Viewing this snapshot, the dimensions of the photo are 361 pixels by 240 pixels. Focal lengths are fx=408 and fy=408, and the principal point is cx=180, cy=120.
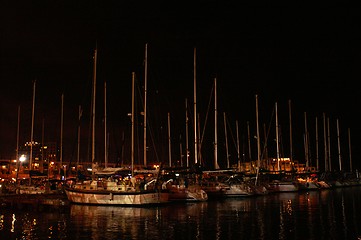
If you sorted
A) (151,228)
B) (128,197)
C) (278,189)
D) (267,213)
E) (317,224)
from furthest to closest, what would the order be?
1. (278,189)
2. (128,197)
3. (267,213)
4. (317,224)
5. (151,228)

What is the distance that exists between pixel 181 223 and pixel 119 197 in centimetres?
1391

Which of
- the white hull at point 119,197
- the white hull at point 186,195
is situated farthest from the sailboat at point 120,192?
the white hull at point 186,195

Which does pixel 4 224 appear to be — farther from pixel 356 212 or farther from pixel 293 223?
pixel 356 212

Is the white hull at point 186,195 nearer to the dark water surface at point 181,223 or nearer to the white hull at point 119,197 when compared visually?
the white hull at point 119,197

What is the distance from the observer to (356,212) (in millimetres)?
39906

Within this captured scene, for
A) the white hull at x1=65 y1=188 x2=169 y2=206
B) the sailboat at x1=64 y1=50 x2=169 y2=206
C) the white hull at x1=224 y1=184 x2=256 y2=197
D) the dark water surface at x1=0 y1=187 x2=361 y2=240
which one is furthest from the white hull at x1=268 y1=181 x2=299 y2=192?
the white hull at x1=65 y1=188 x2=169 y2=206

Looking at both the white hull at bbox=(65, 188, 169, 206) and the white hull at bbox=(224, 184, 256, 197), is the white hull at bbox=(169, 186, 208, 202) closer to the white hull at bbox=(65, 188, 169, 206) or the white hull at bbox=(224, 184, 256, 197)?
the white hull at bbox=(65, 188, 169, 206)

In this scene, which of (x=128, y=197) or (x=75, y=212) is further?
(x=128, y=197)

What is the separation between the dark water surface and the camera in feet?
89.7

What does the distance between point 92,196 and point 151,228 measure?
18339 mm

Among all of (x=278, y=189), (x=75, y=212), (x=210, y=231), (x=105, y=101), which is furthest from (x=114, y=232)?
(x=278, y=189)

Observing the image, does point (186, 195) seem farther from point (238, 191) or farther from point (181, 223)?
point (181, 223)

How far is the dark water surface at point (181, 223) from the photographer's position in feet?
89.7

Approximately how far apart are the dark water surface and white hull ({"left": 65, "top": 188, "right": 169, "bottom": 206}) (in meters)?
1.25
